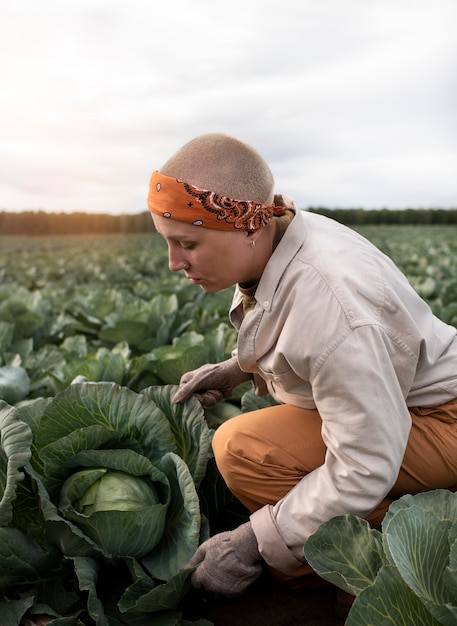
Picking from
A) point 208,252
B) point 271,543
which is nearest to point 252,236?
point 208,252

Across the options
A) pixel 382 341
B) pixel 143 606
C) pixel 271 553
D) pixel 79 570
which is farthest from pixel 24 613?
pixel 382 341

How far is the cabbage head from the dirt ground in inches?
5.2

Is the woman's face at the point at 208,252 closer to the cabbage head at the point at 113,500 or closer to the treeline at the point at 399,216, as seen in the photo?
the cabbage head at the point at 113,500

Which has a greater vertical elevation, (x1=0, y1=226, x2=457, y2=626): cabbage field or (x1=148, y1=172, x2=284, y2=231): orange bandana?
(x1=148, y1=172, x2=284, y2=231): orange bandana

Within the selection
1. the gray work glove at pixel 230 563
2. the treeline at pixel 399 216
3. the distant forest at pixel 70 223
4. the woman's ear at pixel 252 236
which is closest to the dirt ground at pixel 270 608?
the gray work glove at pixel 230 563

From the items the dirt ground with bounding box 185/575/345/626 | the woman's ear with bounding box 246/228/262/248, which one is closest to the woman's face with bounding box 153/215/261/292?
the woman's ear with bounding box 246/228/262/248

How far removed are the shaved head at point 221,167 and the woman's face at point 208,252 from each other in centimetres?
12

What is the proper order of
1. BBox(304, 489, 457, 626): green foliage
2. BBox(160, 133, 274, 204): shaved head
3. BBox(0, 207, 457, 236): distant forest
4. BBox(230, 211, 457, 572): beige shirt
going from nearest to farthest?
BBox(304, 489, 457, 626): green foliage
BBox(230, 211, 457, 572): beige shirt
BBox(160, 133, 274, 204): shaved head
BBox(0, 207, 457, 236): distant forest

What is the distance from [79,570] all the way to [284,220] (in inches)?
47.6

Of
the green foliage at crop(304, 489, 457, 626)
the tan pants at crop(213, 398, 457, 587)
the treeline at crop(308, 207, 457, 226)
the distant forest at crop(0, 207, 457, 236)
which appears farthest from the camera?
the treeline at crop(308, 207, 457, 226)

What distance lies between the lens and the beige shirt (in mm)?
1698

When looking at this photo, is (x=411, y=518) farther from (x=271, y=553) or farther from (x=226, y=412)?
(x=226, y=412)

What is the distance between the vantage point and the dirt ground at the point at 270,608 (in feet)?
6.89

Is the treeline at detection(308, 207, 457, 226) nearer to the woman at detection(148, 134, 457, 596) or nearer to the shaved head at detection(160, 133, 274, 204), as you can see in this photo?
the woman at detection(148, 134, 457, 596)
